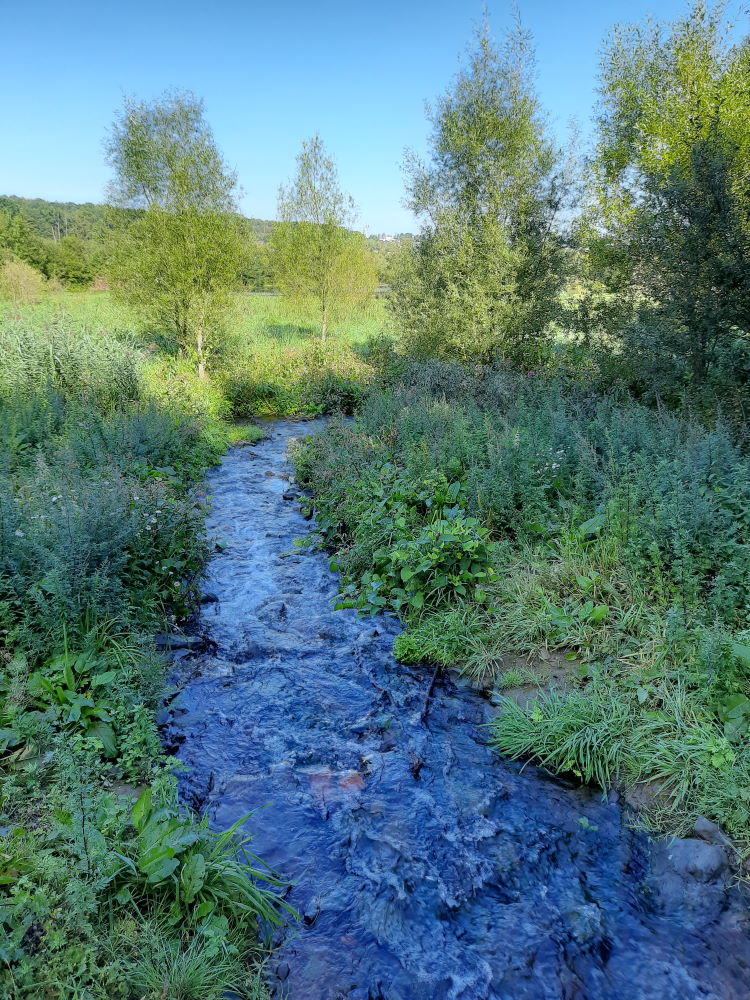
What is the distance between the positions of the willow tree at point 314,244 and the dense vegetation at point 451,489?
3.68 meters

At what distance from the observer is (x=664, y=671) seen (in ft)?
14.0

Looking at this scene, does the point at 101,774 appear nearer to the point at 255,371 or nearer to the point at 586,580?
the point at 586,580

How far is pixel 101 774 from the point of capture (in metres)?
3.62

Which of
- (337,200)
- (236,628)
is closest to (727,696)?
(236,628)

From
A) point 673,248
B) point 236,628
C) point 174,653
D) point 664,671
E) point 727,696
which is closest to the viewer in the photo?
point 727,696

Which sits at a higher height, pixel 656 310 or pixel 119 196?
pixel 119 196

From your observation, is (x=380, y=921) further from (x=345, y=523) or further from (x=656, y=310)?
(x=656, y=310)

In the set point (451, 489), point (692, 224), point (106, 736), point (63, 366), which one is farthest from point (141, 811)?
point (63, 366)

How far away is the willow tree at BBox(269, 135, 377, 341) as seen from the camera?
19906 mm

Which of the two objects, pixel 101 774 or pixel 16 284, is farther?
pixel 16 284

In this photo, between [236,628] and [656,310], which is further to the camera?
[656,310]

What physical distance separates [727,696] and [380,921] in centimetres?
267

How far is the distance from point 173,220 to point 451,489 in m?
13.1

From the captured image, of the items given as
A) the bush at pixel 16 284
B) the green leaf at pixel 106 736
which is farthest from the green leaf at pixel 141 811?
the bush at pixel 16 284
